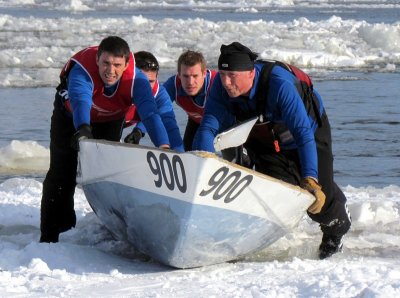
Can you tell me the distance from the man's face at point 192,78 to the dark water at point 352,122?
11.9ft

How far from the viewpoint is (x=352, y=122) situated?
14586mm

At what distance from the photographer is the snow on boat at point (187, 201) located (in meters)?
5.37

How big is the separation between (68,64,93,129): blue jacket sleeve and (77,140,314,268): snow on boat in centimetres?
21

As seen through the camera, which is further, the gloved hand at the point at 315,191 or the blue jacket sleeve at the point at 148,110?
the blue jacket sleeve at the point at 148,110

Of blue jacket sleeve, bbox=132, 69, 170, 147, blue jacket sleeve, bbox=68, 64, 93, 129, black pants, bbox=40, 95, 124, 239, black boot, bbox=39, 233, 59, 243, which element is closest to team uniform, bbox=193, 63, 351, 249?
blue jacket sleeve, bbox=132, 69, 170, 147

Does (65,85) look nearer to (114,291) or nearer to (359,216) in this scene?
(114,291)

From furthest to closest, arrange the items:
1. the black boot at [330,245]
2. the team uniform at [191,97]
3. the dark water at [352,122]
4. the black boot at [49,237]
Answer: the dark water at [352,122]
the team uniform at [191,97]
the black boot at [49,237]
the black boot at [330,245]

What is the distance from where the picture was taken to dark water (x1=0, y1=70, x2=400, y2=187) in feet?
37.4

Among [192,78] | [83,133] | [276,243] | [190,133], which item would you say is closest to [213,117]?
[83,133]

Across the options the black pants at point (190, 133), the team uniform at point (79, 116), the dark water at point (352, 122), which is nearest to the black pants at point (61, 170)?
the team uniform at point (79, 116)

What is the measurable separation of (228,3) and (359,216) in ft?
211

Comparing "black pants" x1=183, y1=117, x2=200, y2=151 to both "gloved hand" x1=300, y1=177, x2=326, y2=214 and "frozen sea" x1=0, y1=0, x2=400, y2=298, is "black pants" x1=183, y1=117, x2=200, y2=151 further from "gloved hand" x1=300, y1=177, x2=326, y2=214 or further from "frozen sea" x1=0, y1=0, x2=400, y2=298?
"gloved hand" x1=300, y1=177, x2=326, y2=214

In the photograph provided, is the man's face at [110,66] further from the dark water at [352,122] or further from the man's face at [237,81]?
the dark water at [352,122]

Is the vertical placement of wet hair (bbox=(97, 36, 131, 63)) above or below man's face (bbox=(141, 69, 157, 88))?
above
